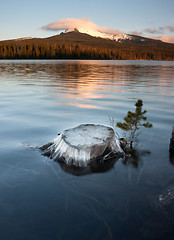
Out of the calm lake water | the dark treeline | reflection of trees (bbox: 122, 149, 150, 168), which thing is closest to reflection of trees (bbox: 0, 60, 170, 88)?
reflection of trees (bbox: 122, 149, 150, 168)

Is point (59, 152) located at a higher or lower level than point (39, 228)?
higher

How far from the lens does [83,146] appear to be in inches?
225

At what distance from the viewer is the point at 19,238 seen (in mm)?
3521

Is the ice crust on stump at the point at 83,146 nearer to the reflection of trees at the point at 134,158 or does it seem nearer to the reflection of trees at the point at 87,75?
the reflection of trees at the point at 134,158

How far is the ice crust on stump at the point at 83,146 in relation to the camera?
569cm

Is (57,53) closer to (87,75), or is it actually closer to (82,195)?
(87,75)

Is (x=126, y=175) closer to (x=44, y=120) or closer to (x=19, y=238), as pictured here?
(x=19, y=238)

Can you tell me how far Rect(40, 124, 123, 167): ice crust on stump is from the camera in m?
5.69

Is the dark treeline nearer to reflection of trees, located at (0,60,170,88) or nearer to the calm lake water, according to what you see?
reflection of trees, located at (0,60,170,88)

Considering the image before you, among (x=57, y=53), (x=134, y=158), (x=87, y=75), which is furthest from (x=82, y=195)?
(x=57, y=53)

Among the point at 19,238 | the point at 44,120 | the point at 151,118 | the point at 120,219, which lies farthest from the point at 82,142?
the point at 151,118

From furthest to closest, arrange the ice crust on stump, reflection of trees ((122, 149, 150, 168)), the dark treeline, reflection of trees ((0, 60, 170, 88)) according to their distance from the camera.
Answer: the dark treeline < reflection of trees ((0, 60, 170, 88)) < reflection of trees ((122, 149, 150, 168)) < the ice crust on stump

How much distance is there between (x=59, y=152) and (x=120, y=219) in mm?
2543

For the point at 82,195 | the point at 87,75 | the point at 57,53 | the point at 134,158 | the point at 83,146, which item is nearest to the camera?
the point at 82,195
